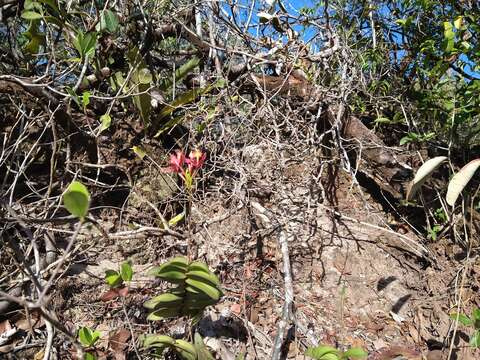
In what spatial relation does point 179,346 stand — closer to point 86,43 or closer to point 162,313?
point 162,313

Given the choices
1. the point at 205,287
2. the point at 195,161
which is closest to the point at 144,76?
the point at 195,161

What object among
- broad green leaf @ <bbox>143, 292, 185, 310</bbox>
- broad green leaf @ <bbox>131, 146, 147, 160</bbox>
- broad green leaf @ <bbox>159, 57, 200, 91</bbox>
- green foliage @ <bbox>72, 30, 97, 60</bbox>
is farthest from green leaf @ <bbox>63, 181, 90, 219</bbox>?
broad green leaf @ <bbox>159, 57, 200, 91</bbox>

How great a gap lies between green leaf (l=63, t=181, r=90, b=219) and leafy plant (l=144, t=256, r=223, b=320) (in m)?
0.30

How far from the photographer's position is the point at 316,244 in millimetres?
1632

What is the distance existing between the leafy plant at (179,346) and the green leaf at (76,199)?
47 cm

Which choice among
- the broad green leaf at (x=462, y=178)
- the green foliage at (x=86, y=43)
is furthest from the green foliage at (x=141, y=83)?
the broad green leaf at (x=462, y=178)

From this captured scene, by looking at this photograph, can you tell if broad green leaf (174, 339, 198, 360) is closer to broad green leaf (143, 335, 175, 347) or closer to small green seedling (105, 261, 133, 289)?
broad green leaf (143, 335, 175, 347)

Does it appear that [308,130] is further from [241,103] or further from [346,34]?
[346,34]

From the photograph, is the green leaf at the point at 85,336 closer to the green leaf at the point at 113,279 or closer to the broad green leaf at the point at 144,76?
the green leaf at the point at 113,279

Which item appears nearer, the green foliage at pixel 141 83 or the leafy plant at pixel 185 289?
the leafy plant at pixel 185 289

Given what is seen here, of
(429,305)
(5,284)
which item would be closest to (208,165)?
(5,284)

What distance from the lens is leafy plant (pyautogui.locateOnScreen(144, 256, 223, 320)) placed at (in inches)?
36.9

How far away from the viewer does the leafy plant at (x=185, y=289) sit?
938mm

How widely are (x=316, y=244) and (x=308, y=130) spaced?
0.56 metres
